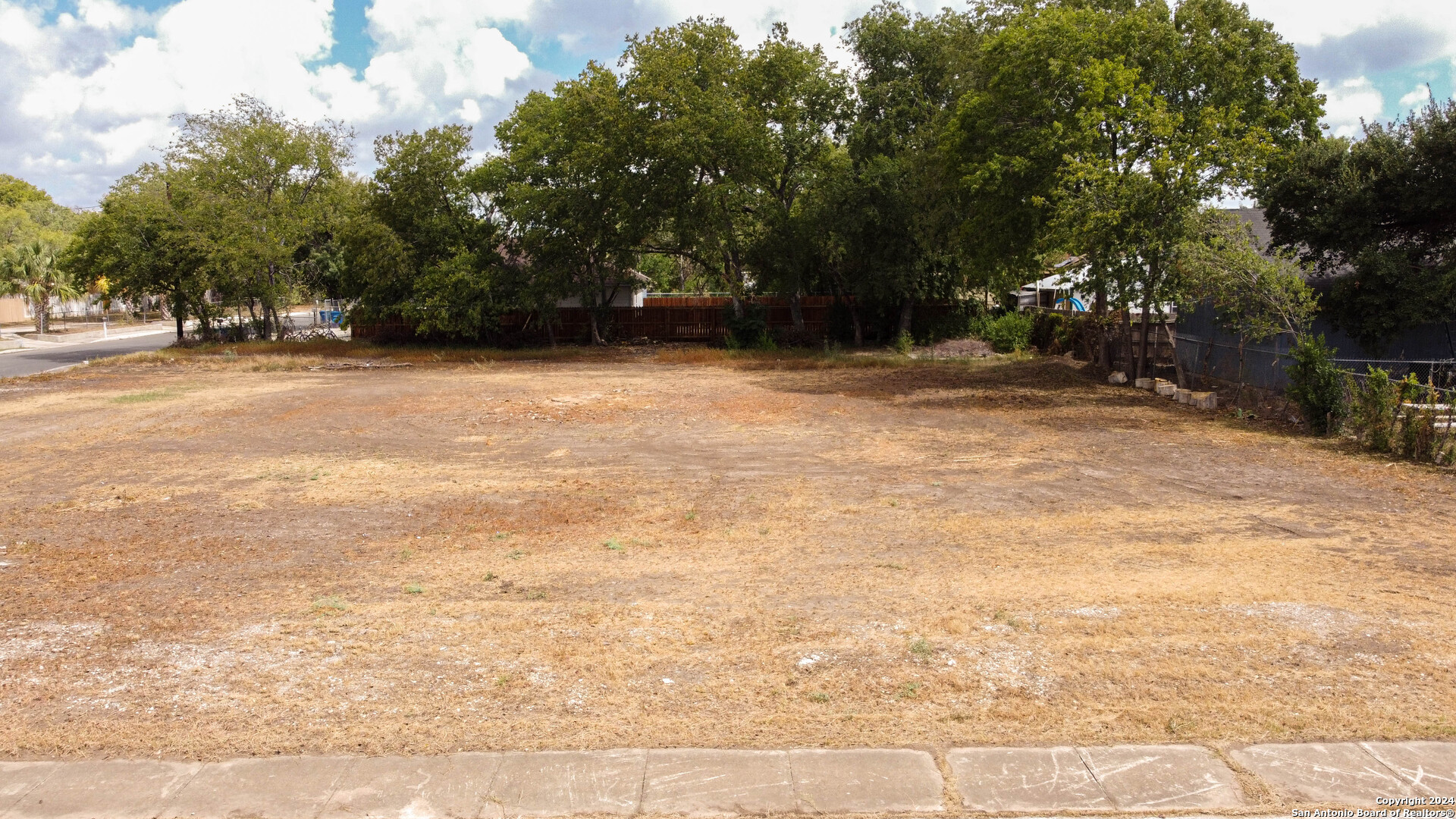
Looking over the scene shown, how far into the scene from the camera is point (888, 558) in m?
8.45

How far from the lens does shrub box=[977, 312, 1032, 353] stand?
30875mm

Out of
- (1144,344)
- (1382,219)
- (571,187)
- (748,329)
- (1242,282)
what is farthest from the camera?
(748,329)

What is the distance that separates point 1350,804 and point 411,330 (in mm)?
36496

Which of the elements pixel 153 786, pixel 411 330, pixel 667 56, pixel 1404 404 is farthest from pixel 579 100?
pixel 153 786

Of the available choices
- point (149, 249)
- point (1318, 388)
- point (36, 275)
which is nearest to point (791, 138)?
point (1318, 388)

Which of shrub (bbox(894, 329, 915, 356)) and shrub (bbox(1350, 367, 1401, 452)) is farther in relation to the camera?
shrub (bbox(894, 329, 915, 356))

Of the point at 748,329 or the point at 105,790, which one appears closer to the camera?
the point at 105,790

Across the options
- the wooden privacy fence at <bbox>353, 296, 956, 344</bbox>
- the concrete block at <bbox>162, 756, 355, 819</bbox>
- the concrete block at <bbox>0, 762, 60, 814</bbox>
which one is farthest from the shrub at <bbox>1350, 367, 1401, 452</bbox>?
the wooden privacy fence at <bbox>353, 296, 956, 344</bbox>

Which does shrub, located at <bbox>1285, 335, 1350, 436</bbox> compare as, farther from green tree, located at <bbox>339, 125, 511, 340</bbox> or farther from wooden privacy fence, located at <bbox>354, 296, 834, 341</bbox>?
green tree, located at <bbox>339, 125, 511, 340</bbox>

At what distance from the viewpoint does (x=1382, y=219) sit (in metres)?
18.6

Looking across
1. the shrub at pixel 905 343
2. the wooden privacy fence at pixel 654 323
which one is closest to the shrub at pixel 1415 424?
the shrub at pixel 905 343

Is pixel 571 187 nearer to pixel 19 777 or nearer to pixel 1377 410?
pixel 1377 410

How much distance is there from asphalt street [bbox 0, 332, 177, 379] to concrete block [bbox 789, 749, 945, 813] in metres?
30.5

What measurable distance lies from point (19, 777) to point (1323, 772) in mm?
6266
